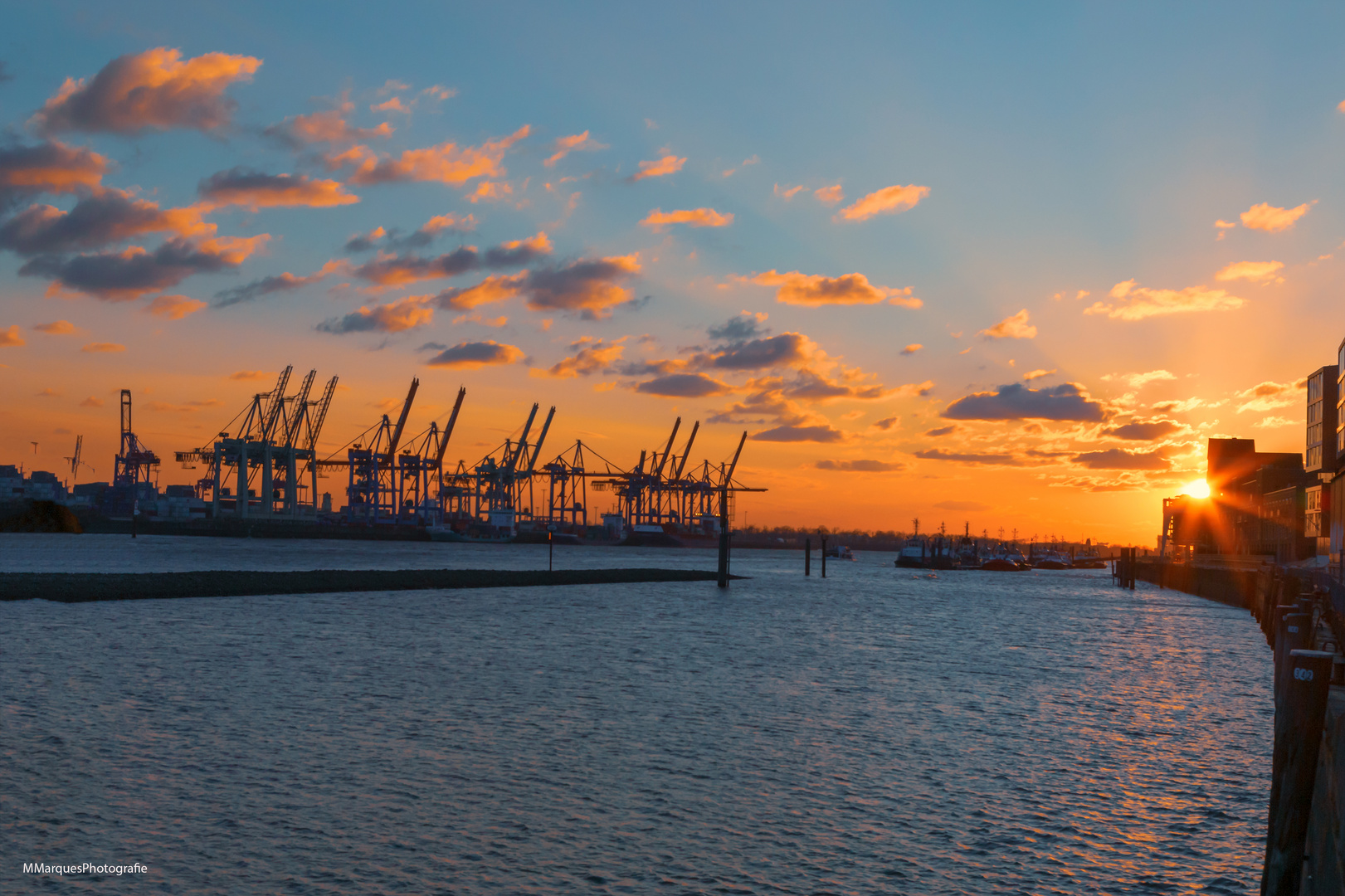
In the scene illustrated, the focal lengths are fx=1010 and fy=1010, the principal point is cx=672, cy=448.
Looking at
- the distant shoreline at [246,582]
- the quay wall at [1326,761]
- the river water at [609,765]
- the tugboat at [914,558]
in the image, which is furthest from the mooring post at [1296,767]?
the tugboat at [914,558]

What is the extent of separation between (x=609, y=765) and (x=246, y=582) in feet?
135

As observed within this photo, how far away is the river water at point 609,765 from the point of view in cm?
1035

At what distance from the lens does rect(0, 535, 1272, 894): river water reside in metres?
10.4

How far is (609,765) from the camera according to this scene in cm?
1486

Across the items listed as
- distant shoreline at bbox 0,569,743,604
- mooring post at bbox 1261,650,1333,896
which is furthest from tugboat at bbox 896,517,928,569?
mooring post at bbox 1261,650,1333,896

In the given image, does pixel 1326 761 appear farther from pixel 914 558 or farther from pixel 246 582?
pixel 914 558

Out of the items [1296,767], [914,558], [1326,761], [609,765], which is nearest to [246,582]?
[609,765]

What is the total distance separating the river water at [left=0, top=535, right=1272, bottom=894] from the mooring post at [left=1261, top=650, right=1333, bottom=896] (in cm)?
226

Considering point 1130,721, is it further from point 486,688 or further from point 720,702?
point 486,688

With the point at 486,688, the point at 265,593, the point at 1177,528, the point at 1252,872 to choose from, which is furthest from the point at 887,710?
the point at 1177,528

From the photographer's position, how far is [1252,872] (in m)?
10.7

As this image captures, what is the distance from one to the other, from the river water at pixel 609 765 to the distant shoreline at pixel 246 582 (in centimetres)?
875

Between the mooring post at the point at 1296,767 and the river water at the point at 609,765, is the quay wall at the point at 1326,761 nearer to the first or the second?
the mooring post at the point at 1296,767

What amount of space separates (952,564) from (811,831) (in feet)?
505
